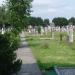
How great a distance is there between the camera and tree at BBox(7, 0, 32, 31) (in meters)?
33.7

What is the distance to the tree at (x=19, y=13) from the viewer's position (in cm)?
3366

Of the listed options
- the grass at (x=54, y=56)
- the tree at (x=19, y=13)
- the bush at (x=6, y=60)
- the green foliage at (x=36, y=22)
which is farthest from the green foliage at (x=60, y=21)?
the bush at (x=6, y=60)

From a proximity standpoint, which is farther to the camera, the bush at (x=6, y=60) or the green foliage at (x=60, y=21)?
the green foliage at (x=60, y=21)

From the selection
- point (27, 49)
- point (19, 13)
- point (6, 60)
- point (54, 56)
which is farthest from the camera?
point (19, 13)

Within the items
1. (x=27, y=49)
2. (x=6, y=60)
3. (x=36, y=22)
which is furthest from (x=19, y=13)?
(x=36, y=22)

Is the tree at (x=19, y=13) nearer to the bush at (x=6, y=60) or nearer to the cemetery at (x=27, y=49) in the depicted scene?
the cemetery at (x=27, y=49)

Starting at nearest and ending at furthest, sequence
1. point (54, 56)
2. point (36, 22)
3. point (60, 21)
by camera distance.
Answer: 1. point (54, 56)
2. point (60, 21)
3. point (36, 22)

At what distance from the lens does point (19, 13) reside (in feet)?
112

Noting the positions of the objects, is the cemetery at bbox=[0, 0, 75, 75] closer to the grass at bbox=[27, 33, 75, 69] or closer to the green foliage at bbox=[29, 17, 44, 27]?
the grass at bbox=[27, 33, 75, 69]

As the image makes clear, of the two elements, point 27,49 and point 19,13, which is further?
point 19,13

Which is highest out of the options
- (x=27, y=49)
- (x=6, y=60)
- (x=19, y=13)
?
(x=19, y=13)

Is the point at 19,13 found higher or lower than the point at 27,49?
higher

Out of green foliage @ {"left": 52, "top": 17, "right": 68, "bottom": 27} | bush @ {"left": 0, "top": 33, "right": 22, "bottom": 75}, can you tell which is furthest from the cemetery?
green foliage @ {"left": 52, "top": 17, "right": 68, "bottom": 27}

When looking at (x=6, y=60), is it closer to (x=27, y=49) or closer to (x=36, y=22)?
(x=27, y=49)
